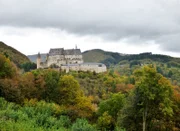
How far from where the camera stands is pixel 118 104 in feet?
189

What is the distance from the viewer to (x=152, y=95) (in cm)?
3806

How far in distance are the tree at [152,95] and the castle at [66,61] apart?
94.4 meters

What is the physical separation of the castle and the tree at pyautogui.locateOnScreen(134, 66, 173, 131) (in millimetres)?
94362

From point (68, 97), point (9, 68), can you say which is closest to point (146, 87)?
point (68, 97)

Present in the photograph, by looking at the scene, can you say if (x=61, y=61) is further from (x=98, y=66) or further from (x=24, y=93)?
(x=24, y=93)

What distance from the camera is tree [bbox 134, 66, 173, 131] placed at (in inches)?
1500

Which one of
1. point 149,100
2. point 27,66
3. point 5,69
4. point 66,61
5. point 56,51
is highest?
point 56,51

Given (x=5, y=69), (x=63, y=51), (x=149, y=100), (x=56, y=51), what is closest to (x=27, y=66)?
(x=56, y=51)

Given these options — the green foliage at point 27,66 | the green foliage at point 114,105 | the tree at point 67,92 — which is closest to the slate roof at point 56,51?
the green foliage at point 27,66

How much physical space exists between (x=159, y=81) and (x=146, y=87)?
1864mm

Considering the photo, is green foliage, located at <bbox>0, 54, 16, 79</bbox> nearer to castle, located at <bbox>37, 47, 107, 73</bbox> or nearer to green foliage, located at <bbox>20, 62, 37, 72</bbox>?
castle, located at <bbox>37, 47, 107, 73</bbox>

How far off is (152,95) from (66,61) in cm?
10878

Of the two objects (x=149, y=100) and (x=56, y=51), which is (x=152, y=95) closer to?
(x=149, y=100)

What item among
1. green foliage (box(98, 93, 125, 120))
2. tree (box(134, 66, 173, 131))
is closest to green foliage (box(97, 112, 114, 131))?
green foliage (box(98, 93, 125, 120))
